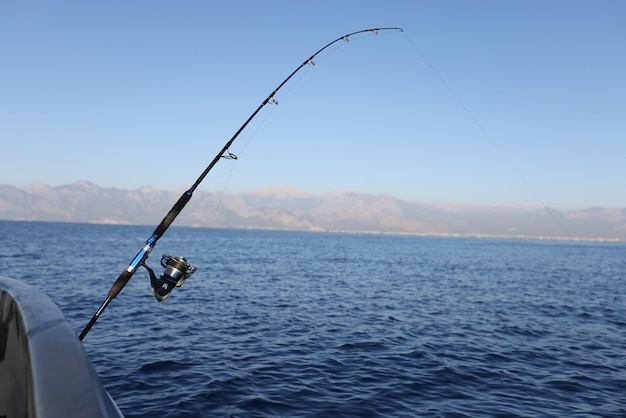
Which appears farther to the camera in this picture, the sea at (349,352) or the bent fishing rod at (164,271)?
the sea at (349,352)

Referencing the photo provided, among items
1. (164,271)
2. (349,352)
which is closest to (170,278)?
(164,271)

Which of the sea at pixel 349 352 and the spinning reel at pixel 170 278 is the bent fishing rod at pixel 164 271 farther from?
the sea at pixel 349 352

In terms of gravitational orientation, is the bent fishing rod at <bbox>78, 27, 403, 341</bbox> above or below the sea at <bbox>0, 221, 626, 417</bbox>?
above

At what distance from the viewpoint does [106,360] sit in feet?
38.5

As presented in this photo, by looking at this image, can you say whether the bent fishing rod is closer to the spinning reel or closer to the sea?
the spinning reel

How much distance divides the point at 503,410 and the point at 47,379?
9.58m

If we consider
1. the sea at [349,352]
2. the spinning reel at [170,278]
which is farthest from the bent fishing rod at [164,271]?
the sea at [349,352]

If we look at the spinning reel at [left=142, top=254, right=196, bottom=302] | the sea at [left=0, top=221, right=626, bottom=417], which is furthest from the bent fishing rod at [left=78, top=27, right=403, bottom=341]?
the sea at [left=0, top=221, right=626, bottom=417]

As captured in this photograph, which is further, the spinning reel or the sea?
the sea

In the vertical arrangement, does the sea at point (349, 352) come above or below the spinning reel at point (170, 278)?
below

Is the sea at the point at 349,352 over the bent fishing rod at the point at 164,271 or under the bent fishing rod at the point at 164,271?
under

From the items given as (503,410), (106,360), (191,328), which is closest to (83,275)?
(191,328)

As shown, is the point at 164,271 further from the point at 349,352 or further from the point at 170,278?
the point at 349,352

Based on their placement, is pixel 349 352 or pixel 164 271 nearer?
pixel 164 271
